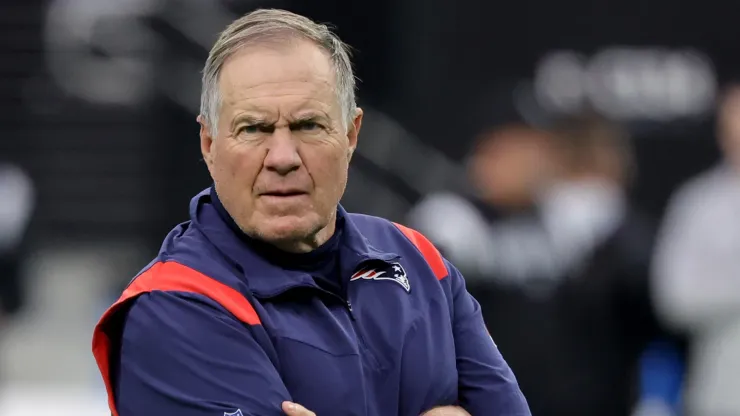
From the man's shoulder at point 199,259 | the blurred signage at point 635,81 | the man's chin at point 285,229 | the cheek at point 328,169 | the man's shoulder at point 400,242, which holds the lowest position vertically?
the blurred signage at point 635,81

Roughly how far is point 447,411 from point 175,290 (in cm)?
64

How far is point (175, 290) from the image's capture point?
10.5ft

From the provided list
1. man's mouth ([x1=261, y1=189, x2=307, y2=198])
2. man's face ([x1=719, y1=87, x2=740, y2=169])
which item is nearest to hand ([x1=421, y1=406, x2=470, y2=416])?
man's mouth ([x1=261, y1=189, x2=307, y2=198])

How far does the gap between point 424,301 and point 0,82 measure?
31.0ft

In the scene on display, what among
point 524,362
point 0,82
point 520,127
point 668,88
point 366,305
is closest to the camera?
Result: point 366,305

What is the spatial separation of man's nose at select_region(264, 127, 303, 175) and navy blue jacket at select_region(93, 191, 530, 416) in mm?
212

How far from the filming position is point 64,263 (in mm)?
12695

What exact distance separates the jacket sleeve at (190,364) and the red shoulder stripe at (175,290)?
17 mm

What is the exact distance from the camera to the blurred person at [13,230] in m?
11.0

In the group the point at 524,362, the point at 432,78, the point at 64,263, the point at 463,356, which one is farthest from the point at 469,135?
the point at 463,356

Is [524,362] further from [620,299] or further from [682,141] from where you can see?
[682,141]

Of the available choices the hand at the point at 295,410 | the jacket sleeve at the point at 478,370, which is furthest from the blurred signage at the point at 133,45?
the hand at the point at 295,410

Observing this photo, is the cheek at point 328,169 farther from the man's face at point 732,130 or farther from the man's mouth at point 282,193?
the man's face at point 732,130

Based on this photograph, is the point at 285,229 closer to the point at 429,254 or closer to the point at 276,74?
the point at 276,74
